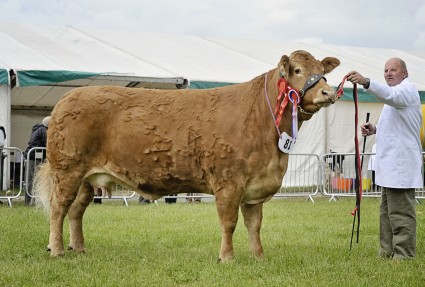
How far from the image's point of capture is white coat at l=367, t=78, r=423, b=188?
7.32 m

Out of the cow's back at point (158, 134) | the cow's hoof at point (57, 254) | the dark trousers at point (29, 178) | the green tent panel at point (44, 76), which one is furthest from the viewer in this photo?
the green tent panel at point (44, 76)

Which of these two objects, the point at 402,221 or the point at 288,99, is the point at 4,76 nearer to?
the point at 288,99

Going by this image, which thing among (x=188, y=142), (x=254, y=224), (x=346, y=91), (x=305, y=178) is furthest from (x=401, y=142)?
(x=346, y=91)

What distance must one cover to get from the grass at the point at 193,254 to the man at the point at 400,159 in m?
0.30

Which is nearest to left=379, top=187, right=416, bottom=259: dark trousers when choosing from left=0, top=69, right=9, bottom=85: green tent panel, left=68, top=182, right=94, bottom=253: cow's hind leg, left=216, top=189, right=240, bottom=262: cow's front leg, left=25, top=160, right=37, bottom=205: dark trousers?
left=216, top=189, right=240, bottom=262: cow's front leg

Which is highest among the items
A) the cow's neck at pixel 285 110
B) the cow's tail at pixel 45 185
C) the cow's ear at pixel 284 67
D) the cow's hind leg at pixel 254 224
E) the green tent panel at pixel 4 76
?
the green tent panel at pixel 4 76

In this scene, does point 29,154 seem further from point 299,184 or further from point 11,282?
point 11,282

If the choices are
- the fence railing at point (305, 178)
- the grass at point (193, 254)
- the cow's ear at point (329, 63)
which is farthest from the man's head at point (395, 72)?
the fence railing at point (305, 178)

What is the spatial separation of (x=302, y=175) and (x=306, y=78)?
11730mm

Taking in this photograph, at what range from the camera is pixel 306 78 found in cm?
689

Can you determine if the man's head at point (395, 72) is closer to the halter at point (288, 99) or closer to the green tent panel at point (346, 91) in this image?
the halter at point (288, 99)

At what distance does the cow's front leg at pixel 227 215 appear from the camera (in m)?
6.91

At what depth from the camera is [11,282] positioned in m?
6.03

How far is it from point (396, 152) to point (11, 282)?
4.07m
